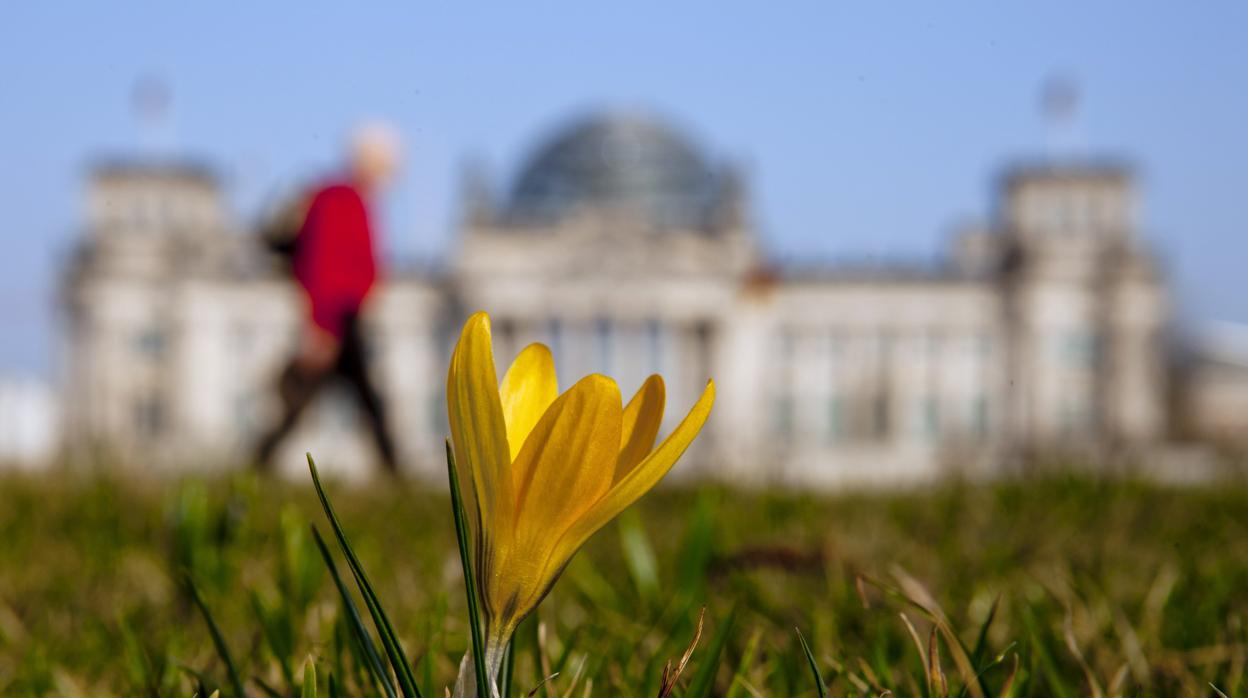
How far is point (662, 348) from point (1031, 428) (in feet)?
49.2

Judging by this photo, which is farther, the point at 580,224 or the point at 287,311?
the point at 287,311

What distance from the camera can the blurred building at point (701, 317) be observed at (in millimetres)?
51219

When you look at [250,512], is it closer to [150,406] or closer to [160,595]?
[160,595]

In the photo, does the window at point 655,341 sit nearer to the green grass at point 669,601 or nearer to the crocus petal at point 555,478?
the green grass at point 669,601

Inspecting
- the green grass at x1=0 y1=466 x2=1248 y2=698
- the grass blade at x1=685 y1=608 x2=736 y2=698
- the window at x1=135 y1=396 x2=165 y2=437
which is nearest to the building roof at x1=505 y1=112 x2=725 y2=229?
the window at x1=135 y1=396 x2=165 y2=437

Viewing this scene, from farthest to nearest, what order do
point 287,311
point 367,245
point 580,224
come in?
1. point 287,311
2. point 580,224
3. point 367,245

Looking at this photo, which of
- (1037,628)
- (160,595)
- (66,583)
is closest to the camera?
(1037,628)

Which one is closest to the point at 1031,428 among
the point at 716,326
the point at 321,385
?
the point at 716,326

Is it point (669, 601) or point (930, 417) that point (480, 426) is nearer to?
point (669, 601)

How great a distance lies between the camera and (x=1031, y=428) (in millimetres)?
51500

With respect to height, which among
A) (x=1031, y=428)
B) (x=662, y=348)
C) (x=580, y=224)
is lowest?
(x=1031, y=428)

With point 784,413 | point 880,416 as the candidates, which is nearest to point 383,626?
point 784,413

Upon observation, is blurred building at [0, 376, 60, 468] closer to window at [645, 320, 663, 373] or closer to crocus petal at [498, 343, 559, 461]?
window at [645, 320, 663, 373]

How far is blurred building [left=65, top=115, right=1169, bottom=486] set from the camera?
2016 inches
